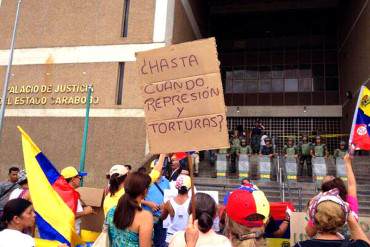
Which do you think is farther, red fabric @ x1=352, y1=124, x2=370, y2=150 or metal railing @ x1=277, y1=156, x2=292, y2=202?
metal railing @ x1=277, y1=156, x2=292, y2=202

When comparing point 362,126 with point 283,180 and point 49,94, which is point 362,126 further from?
point 49,94

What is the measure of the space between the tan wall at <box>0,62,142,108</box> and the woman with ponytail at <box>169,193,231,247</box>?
14.4 meters

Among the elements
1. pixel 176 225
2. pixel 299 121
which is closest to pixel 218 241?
pixel 176 225

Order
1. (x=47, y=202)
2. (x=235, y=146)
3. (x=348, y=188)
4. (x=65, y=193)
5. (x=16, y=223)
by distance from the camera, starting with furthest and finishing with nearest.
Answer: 1. (x=235, y=146)
2. (x=65, y=193)
3. (x=47, y=202)
4. (x=348, y=188)
5. (x=16, y=223)

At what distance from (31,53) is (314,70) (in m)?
17.4

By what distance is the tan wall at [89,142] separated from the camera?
16828mm

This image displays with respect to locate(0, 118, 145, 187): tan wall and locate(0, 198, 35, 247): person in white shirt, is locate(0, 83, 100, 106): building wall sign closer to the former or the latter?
locate(0, 118, 145, 187): tan wall

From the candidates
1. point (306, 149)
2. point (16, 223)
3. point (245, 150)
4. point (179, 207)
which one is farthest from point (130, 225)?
point (306, 149)

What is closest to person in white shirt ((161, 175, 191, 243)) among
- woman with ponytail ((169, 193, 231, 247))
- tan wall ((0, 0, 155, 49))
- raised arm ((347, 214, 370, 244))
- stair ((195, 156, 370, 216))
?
woman with ponytail ((169, 193, 231, 247))

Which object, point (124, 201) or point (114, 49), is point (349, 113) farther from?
point (124, 201)

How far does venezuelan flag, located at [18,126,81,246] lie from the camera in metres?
3.35

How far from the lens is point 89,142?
17375 millimetres

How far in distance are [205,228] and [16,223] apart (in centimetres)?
148

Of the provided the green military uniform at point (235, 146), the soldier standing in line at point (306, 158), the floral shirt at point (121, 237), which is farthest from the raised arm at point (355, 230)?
the green military uniform at point (235, 146)
